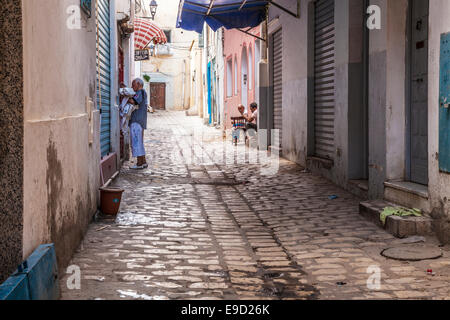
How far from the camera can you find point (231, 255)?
5.56 metres

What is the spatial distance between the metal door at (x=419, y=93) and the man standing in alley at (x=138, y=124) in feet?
22.0

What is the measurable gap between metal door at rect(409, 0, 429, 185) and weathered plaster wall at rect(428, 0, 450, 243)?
690mm

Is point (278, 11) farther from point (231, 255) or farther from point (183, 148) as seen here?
point (231, 255)

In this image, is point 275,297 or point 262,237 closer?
point 275,297

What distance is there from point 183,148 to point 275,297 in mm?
14020

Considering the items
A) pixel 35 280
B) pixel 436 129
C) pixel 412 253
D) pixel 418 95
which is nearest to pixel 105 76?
pixel 418 95

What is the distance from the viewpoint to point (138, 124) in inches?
504

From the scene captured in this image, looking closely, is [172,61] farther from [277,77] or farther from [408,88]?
[408,88]

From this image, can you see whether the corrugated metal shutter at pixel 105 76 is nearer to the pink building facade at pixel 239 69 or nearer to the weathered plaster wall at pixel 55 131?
the weathered plaster wall at pixel 55 131

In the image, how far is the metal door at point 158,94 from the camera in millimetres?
54281

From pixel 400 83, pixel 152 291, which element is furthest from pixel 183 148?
pixel 152 291

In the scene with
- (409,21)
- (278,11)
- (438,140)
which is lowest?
(438,140)
